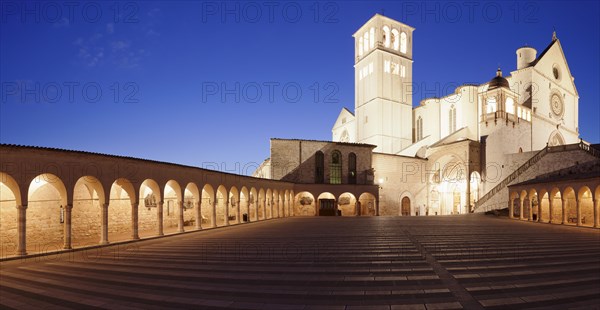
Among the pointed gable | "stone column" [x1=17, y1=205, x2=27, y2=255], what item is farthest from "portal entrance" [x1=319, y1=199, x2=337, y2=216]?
the pointed gable

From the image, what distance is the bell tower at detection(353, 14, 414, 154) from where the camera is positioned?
5441cm

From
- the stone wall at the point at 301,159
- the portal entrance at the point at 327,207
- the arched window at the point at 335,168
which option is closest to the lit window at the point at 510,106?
the stone wall at the point at 301,159

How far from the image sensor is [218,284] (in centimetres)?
775

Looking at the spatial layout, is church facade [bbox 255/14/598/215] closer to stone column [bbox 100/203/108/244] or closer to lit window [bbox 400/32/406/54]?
lit window [bbox 400/32/406/54]

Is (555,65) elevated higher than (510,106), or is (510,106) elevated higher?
(555,65)

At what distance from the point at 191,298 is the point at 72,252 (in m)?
9.34

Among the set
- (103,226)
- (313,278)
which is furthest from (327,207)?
(313,278)

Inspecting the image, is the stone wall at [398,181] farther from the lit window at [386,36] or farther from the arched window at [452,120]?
the lit window at [386,36]

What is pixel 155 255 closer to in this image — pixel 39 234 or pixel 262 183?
pixel 39 234

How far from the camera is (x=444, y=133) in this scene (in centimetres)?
5172

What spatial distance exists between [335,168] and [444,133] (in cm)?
2085

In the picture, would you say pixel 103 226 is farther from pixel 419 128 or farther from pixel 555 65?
pixel 555 65

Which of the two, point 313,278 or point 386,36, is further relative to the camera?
point 386,36

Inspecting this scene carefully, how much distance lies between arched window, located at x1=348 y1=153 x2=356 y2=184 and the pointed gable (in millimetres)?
28617
